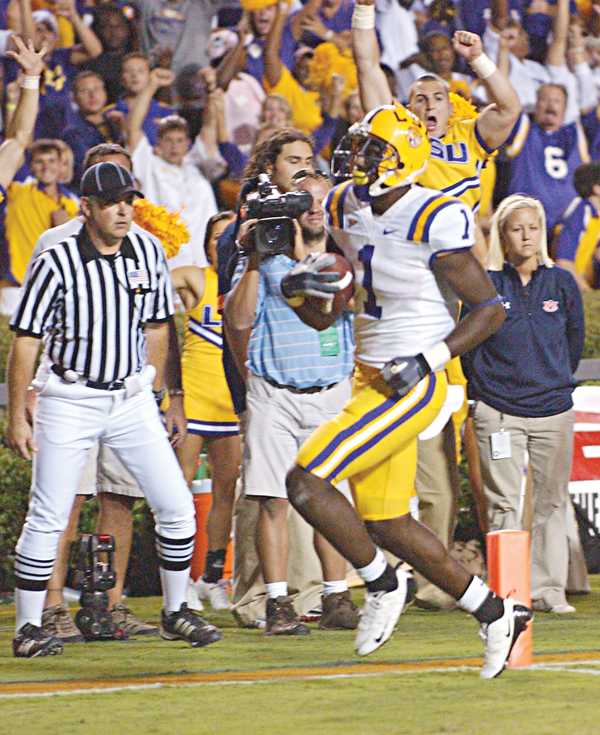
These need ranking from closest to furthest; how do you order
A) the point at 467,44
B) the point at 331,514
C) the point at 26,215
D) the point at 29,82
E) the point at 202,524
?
the point at 331,514 < the point at 467,44 < the point at 29,82 < the point at 202,524 < the point at 26,215

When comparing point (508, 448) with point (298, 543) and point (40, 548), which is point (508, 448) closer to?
point (298, 543)

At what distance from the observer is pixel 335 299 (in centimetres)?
546

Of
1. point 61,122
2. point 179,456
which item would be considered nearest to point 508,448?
point 179,456

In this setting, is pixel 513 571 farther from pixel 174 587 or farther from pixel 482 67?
pixel 482 67

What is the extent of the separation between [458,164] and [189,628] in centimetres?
239

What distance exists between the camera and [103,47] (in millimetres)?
11867

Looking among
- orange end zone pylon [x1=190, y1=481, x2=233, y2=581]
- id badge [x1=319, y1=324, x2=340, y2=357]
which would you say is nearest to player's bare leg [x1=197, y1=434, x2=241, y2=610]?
orange end zone pylon [x1=190, y1=481, x2=233, y2=581]

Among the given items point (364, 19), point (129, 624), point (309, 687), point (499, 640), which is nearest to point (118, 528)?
point (129, 624)

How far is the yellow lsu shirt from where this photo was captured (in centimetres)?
1101

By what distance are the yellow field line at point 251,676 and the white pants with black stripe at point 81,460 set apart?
74 centimetres

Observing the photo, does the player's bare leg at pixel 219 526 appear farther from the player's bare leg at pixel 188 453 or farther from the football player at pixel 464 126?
the football player at pixel 464 126

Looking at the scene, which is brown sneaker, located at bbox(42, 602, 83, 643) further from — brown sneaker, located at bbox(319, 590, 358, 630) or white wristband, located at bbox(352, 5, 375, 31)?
white wristband, located at bbox(352, 5, 375, 31)

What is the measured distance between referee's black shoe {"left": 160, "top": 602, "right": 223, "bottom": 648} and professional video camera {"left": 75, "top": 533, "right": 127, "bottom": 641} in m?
0.37

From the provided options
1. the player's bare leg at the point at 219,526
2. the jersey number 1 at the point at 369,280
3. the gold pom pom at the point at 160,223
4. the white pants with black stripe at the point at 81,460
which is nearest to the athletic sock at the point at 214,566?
the player's bare leg at the point at 219,526
